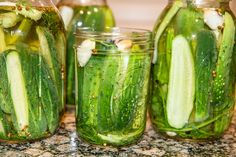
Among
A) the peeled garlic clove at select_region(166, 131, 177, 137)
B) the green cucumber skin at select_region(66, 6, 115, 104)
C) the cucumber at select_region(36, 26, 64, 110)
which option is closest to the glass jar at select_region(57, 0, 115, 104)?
the green cucumber skin at select_region(66, 6, 115, 104)

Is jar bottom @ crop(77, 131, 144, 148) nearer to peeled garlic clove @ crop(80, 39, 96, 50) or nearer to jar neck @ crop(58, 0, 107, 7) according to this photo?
peeled garlic clove @ crop(80, 39, 96, 50)

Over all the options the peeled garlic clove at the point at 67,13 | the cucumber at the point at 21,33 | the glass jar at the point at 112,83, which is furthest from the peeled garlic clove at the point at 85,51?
the peeled garlic clove at the point at 67,13

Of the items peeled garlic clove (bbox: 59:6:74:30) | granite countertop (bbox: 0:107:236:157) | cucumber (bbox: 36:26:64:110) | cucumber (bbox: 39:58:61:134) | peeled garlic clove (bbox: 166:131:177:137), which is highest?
peeled garlic clove (bbox: 59:6:74:30)

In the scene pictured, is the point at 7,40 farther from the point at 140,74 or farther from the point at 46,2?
the point at 140,74

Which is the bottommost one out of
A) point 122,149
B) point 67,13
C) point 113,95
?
point 122,149

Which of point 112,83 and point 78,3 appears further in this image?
point 78,3

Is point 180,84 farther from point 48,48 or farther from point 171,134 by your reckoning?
point 48,48

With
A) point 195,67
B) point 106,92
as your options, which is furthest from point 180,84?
point 106,92
